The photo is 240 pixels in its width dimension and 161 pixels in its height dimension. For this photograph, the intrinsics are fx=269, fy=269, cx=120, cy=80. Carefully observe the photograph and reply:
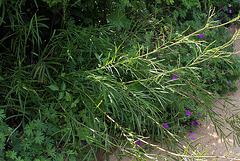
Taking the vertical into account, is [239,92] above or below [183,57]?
below

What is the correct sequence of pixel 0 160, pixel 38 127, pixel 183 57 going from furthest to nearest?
1. pixel 183 57
2. pixel 38 127
3. pixel 0 160

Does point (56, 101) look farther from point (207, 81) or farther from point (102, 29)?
point (207, 81)

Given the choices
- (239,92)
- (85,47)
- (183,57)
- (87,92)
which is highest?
(85,47)

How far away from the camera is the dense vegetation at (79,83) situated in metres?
1.63

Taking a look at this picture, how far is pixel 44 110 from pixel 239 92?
8.15ft

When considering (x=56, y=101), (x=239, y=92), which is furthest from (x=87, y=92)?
(x=239, y=92)

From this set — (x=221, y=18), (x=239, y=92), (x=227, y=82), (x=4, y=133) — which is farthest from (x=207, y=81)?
(x=4, y=133)

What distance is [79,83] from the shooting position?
1.83 metres

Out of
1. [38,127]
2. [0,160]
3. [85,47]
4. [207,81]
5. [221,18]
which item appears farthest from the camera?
[221,18]

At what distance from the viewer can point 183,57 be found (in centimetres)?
299

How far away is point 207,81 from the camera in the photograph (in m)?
3.20

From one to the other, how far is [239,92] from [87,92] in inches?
86.5

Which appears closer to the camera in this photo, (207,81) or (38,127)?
(38,127)

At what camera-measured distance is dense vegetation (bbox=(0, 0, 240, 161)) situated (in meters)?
1.63
